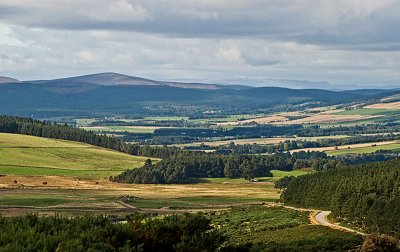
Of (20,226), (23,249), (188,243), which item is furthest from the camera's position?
(188,243)

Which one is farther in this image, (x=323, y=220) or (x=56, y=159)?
(x=56, y=159)

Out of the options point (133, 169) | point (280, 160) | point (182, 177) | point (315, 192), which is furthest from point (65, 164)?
point (315, 192)

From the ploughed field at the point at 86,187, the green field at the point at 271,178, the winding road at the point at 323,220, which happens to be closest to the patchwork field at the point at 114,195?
the ploughed field at the point at 86,187

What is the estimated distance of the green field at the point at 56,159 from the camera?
160 meters

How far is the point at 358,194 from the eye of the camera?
89.5 metres

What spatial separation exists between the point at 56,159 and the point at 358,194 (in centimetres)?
10090

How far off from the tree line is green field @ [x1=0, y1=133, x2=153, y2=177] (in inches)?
2343

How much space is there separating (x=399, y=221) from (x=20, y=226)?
1974 inches

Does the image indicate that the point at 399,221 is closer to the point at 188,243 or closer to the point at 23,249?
the point at 188,243

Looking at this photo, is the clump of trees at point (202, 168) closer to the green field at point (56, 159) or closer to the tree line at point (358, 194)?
the green field at point (56, 159)

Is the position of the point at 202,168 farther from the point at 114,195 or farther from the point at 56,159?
the point at 114,195

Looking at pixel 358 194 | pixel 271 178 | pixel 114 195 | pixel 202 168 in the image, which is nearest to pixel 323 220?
pixel 358 194

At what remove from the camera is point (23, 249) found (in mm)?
31891

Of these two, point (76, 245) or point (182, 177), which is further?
point (182, 177)
